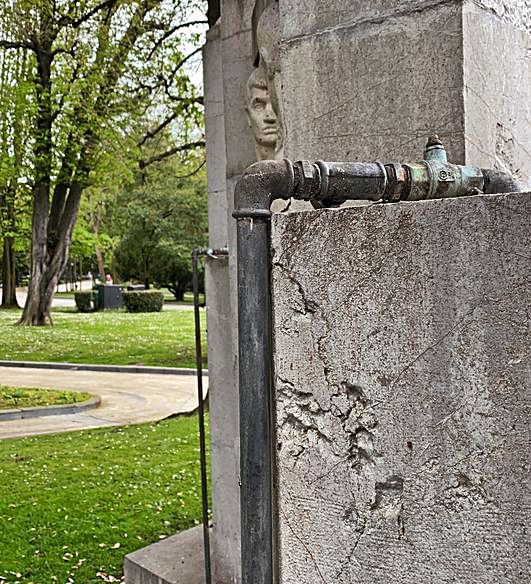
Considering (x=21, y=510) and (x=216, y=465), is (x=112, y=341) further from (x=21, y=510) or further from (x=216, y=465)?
(x=216, y=465)

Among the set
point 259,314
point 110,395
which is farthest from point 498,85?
point 110,395

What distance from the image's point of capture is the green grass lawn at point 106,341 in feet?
64.6

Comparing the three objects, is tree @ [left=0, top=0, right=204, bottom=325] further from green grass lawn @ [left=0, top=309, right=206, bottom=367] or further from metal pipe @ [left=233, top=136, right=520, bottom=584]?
metal pipe @ [left=233, top=136, right=520, bottom=584]

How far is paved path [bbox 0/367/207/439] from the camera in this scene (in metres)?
11.7

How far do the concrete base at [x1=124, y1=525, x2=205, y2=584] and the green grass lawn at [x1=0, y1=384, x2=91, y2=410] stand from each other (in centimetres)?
891

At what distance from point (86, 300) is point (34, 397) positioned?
2442cm

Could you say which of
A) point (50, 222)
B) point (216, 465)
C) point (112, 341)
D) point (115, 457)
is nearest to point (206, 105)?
point (216, 465)

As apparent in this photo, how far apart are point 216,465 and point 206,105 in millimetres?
1851

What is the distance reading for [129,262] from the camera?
43031 millimetres

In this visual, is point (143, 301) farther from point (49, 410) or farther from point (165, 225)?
point (49, 410)

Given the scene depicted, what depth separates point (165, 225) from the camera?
132ft

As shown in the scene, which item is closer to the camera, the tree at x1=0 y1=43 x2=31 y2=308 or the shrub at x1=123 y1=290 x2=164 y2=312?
the tree at x1=0 y1=43 x2=31 y2=308

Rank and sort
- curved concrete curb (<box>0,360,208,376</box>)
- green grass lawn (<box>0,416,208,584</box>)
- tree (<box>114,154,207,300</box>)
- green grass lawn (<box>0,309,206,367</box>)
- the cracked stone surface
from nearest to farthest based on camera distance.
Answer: the cracked stone surface
green grass lawn (<box>0,416,208,584</box>)
curved concrete curb (<box>0,360,208,376</box>)
green grass lawn (<box>0,309,206,367</box>)
tree (<box>114,154,207,300</box>)

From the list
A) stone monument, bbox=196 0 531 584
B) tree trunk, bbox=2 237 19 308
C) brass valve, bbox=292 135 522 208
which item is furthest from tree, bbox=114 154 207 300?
brass valve, bbox=292 135 522 208
